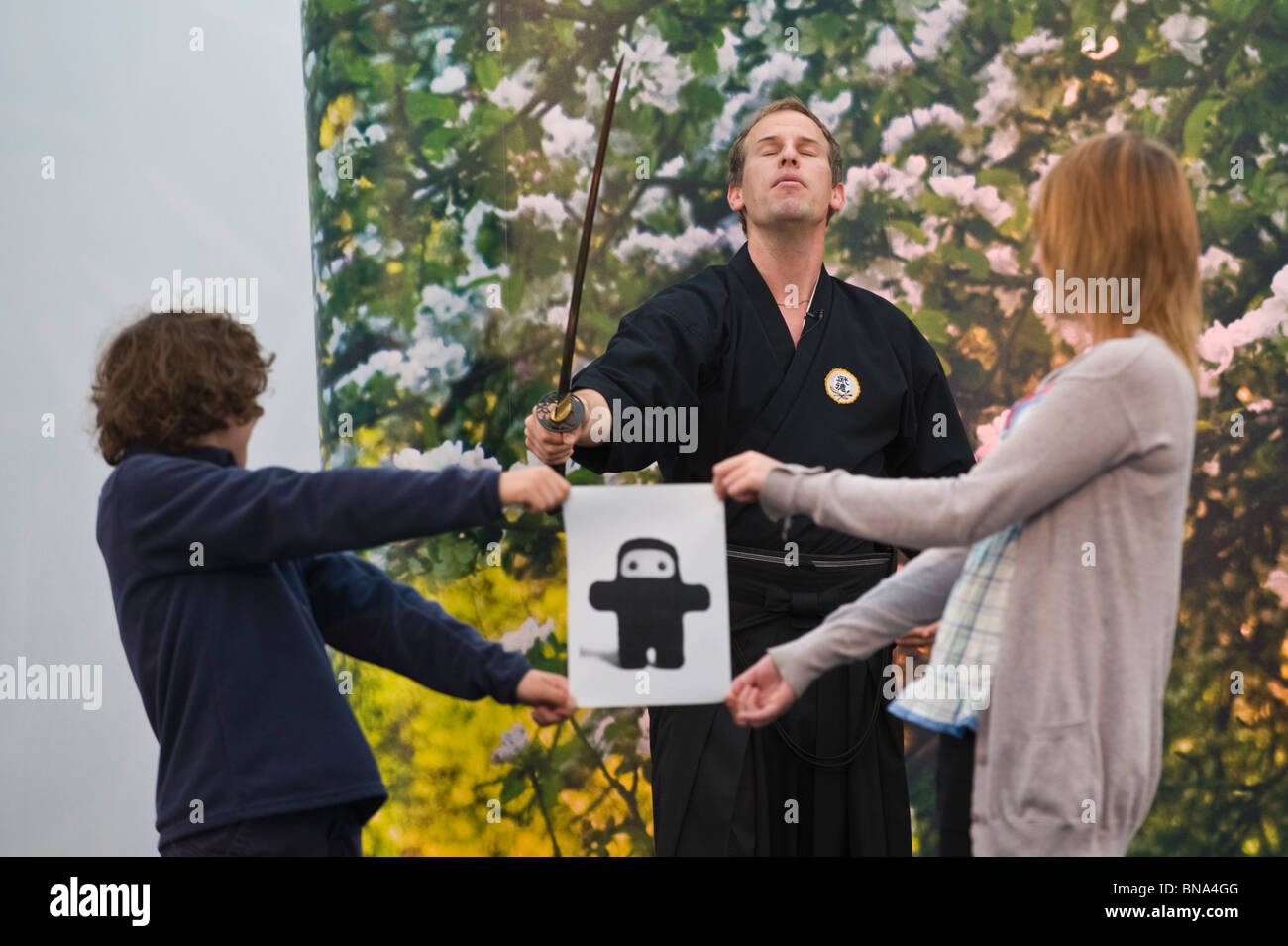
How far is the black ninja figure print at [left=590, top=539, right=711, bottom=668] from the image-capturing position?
2000 mm

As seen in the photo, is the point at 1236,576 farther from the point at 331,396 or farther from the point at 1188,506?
the point at 331,396

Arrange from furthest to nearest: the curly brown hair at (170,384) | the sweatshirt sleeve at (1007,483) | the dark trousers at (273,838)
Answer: the curly brown hair at (170,384) < the dark trousers at (273,838) < the sweatshirt sleeve at (1007,483)

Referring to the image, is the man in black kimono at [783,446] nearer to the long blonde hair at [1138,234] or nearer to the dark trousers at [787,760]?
the dark trousers at [787,760]

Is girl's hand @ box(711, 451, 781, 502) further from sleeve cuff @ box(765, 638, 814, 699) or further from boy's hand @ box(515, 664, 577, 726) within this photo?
boy's hand @ box(515, 664, 577, 726)

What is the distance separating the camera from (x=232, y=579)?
1816 millimetres

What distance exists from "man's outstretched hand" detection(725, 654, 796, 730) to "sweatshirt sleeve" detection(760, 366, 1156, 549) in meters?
0.32

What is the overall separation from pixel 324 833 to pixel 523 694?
13.7 inches

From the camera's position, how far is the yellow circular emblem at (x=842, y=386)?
249cm

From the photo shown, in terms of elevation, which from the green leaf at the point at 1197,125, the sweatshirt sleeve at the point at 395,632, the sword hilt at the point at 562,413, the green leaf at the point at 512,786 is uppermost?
the green leaf at the point at 1197,125

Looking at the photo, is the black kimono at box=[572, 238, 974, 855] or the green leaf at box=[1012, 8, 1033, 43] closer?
the black kimono at box=[572, 238, 974, 855]

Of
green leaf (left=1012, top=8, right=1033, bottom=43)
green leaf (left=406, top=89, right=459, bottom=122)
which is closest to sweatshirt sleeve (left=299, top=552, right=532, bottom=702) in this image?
green leaf (left=406, top=89, right=459, bottom=122)

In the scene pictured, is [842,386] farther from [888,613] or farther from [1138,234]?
[1138,234]

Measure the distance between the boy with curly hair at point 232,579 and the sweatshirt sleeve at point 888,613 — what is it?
1.52 ft

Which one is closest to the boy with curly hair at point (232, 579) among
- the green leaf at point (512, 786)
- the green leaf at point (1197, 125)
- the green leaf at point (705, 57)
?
the green leaf at point (512, 786)
